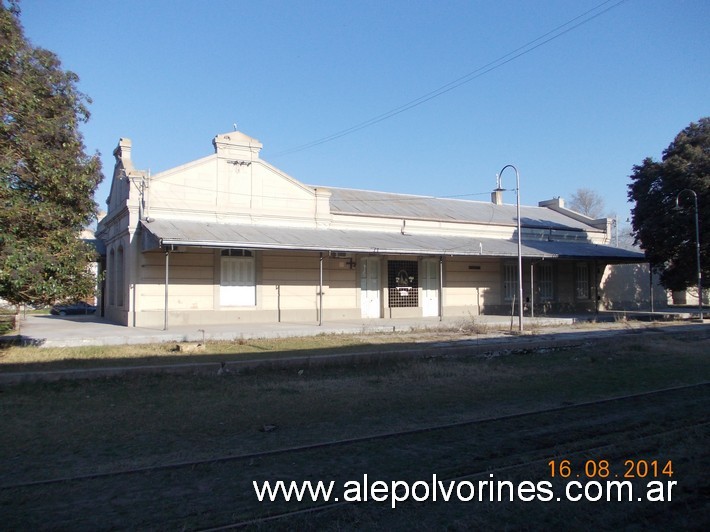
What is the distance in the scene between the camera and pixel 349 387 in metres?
10.3

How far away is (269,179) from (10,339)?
10.2 metres

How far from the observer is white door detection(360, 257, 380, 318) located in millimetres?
23141

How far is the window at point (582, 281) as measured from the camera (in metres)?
29.4

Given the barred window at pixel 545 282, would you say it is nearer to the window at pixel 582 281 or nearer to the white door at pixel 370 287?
the window at pixel 582 281

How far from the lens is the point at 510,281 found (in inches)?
1078

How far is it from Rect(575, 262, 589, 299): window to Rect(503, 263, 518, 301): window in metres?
4.22

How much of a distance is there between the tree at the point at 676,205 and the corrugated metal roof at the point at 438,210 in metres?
4.88

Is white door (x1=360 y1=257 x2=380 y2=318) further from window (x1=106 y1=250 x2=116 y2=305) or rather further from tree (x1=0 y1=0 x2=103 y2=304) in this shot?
tree (x1=0 y1=0 x2=103 y2=304)

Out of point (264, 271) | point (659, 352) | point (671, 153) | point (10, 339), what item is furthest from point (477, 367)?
point (671, 153)

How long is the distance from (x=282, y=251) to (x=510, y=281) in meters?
12.3

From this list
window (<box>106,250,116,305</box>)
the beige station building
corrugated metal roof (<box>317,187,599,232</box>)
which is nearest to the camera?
the beige station building

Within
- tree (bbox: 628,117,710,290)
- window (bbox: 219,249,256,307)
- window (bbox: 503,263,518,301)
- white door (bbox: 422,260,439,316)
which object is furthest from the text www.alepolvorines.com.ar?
window (bbox: 503,263,518,301)

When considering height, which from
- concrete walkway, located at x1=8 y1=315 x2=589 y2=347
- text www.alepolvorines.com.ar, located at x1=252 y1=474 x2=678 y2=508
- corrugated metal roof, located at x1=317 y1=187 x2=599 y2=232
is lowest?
text www.alepolvorines.com.ar, located at x1=252 y1=474 x2=678 y2=508

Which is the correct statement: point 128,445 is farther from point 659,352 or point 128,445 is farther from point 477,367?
point 659,352
